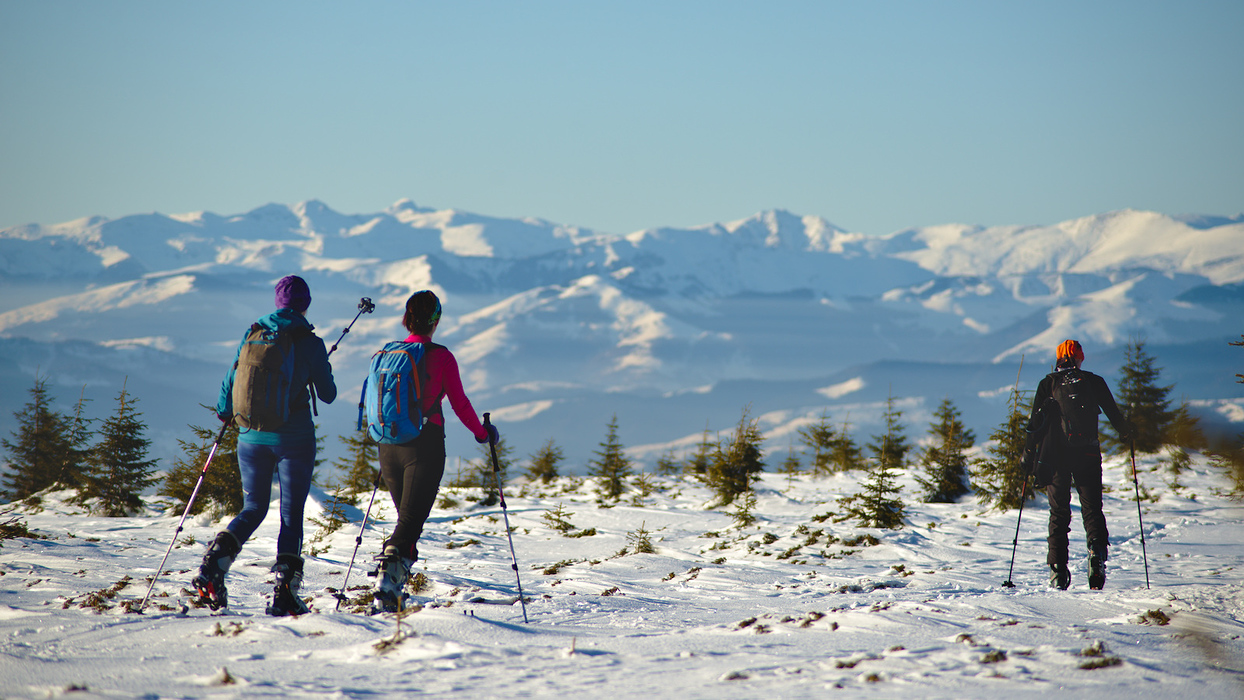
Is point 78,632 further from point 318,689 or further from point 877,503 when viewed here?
point 877,503

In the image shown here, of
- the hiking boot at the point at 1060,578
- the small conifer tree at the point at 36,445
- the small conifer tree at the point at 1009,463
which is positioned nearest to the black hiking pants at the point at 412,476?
the hiking boot at the point at 1060,578

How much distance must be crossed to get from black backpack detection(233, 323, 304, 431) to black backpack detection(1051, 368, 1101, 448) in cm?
723

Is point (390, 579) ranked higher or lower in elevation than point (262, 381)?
lower

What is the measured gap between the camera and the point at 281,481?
597 cm

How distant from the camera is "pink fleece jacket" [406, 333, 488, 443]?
5.93 m

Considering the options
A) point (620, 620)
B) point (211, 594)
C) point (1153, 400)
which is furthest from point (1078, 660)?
point (1153, 400)

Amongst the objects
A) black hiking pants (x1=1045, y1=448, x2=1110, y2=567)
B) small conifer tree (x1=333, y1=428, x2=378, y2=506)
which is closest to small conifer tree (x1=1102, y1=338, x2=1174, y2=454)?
black hiking pants (x1=1045, y1=448, x2=1110, y2=567)

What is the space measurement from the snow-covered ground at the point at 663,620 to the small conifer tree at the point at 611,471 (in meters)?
3.79

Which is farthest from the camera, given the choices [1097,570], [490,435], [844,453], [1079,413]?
[844,453]

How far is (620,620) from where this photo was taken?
20.0 feet

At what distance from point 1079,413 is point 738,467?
7115 millimetres

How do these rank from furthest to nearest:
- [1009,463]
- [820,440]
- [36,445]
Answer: [36,445] → [820,440] → [1009,463]

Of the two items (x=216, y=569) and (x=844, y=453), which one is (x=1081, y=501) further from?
(x=844, y=453)

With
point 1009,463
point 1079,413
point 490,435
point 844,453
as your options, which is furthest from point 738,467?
point 490,435
